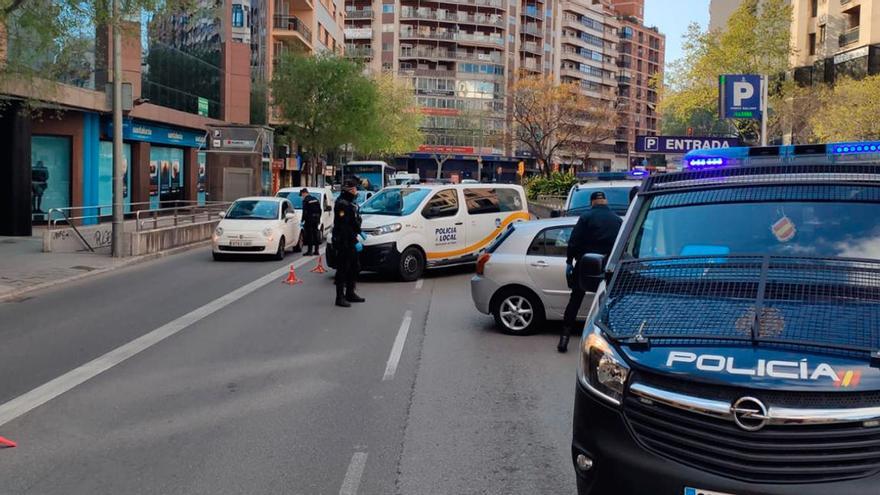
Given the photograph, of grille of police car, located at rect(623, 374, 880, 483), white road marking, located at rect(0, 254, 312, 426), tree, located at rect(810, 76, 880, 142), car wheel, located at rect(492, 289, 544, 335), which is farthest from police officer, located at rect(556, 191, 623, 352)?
tree, located at rect(810, 76, 880, 142)

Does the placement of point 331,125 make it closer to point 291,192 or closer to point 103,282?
point 291,192

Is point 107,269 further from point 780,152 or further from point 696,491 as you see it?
point 696,491

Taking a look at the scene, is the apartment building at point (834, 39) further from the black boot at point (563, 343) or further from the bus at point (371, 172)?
the black boot at point (563, 343)

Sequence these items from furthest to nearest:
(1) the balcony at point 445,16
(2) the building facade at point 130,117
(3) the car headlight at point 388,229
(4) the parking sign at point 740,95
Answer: (1) the balcony at point 445,16 < (2) the building facade at point 130,117 < (4) the parking sign at point 740,95 < (3) the car headlight at point 388,229

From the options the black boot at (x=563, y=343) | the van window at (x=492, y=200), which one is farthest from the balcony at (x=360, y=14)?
the black boot at (x=563, y=343)

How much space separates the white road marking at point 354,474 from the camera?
498 centimetres

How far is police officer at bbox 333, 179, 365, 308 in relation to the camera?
12680mm

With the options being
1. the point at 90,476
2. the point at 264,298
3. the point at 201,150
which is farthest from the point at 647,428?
the point at 201,150

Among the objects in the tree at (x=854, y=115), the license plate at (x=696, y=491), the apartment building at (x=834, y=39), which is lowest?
the license plate at (x=696, y=491)

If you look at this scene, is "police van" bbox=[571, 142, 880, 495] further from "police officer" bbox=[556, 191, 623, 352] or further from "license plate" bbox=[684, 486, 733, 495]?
"police officer" bbox=[556, 191, 623, 352]

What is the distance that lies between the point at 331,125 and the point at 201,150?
40.6ft

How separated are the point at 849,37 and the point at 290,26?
117 ft

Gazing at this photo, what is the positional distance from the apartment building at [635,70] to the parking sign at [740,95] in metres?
111

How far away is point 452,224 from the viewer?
1716 centimetres
